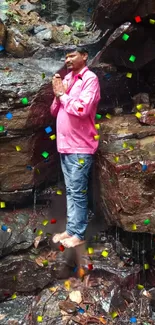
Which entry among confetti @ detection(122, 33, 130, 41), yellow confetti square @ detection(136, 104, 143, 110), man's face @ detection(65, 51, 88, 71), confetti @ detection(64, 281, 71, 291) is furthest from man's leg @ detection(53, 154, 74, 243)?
confetti @ detection(122, 33, 130, 41)

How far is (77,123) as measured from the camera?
4.84 metres

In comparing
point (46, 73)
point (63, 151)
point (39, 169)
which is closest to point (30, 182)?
point (39, 169)

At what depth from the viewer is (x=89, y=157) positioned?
498 centimetres

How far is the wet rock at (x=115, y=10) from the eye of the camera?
16.8 ft

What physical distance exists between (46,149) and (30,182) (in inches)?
22.2

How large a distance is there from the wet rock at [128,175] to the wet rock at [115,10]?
156 centimetres

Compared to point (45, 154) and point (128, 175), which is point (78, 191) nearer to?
point (128, 175)

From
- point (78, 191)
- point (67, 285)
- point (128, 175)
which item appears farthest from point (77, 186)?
point (67, 285)

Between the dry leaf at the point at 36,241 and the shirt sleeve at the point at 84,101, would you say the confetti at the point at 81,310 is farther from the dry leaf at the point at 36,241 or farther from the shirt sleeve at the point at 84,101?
the shirt sleeve at the point at 84,101

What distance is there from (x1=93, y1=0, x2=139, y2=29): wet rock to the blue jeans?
202 cm

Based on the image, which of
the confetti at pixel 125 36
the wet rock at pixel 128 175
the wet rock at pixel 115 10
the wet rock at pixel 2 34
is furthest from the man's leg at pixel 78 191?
the wet rock at pixel 2 34

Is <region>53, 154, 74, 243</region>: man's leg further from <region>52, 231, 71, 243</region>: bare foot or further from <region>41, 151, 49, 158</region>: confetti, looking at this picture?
<region>41, 151, 49, 158</region>: confetti

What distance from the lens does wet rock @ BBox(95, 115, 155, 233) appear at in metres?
4.91

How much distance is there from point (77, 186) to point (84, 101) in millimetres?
1107
